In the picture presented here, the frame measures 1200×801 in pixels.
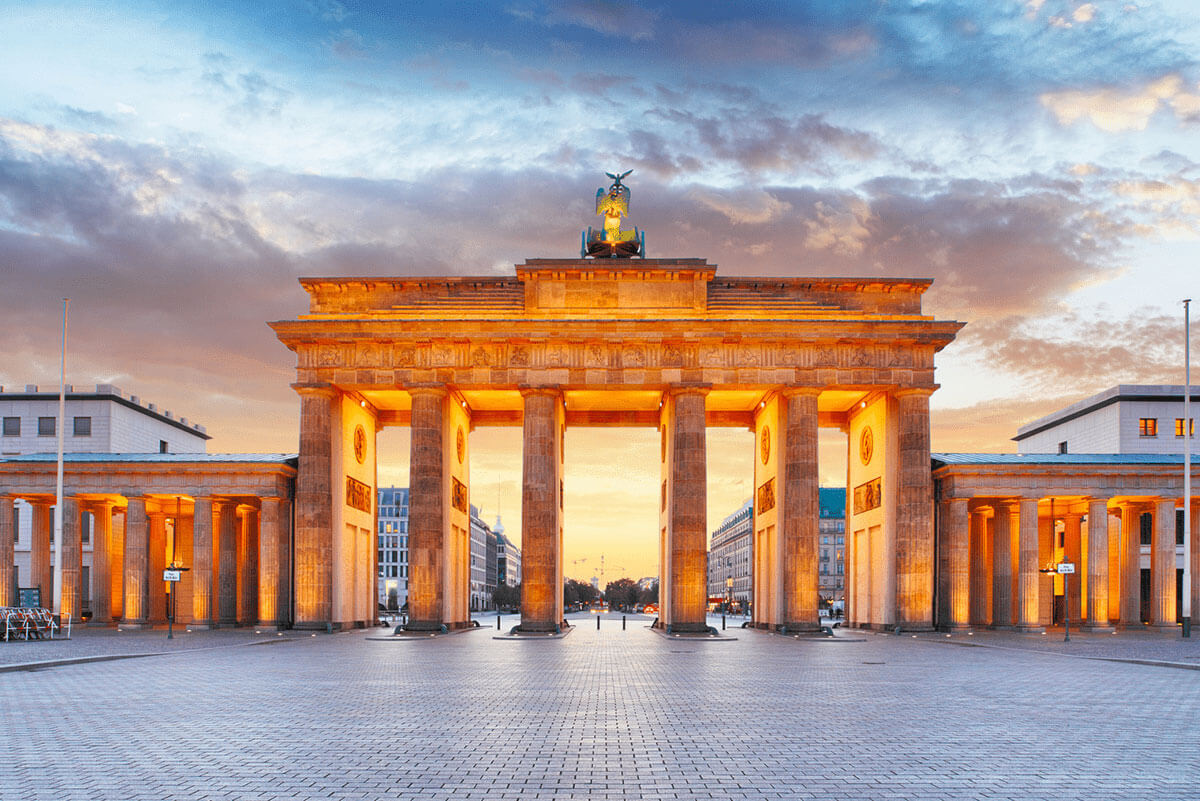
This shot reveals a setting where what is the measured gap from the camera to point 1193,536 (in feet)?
185

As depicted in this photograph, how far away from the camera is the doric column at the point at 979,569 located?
5628cm

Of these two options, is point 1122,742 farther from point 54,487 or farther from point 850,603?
point 54,487

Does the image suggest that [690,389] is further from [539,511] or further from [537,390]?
[539,511]

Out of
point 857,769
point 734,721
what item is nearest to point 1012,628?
point 734,721

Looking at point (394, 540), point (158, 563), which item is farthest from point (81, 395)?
point (394, 540)

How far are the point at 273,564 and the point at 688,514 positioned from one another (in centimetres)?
2163

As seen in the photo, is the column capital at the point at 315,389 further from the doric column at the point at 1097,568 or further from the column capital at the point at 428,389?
the doric column at the point at 1097,568

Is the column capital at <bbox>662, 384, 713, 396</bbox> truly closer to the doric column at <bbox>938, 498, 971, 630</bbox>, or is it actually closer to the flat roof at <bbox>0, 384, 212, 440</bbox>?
the doric column at <bbox>938, 498, 971, 630</bbox>

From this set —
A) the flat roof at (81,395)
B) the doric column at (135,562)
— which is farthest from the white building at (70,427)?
the doric column at (135,562)

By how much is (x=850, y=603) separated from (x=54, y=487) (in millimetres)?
44677

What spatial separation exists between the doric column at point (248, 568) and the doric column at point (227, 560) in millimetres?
751

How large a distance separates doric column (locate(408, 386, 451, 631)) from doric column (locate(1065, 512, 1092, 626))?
34215mm

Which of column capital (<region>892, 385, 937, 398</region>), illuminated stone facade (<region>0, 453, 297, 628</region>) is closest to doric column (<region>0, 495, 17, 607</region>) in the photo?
illuminated stone facade (<region>0, 453, 297, 628</region>)

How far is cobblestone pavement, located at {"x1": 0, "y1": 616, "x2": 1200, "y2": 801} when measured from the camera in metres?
11.2
